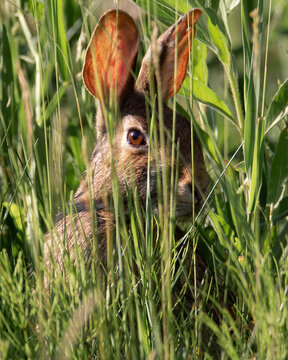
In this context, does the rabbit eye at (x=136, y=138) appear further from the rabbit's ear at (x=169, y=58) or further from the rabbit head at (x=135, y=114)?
the rabbit's ear at (x=169, y=58)

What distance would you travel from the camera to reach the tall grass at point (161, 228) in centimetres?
183

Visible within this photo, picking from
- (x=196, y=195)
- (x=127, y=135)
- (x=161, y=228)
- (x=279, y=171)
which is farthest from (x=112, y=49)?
(x=161, y=228)

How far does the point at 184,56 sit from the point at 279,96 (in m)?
0.52

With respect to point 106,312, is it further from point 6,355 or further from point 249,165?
point 249,165

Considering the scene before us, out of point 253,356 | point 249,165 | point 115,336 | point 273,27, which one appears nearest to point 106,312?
point 115,336

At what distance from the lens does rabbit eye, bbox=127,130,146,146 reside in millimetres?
2797

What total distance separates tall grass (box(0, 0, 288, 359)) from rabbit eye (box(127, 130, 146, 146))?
0.68 feet

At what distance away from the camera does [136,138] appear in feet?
9.21

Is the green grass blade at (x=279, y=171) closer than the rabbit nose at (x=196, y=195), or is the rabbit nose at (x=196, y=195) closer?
the rabbit nose at (x=196, y=195)

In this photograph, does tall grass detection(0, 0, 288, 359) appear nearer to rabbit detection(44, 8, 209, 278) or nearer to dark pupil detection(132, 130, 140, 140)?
rabbit detection(44, 8, 209, 278)

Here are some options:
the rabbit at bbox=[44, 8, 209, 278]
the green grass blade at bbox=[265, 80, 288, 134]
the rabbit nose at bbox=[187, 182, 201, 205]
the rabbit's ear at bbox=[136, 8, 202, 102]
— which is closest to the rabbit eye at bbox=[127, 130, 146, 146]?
the rabbit at bbox=[44, 8, 209, 278]

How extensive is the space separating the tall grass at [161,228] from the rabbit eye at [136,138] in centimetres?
21

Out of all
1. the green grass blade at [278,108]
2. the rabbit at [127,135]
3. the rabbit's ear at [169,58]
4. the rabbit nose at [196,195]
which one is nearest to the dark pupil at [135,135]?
the rabbit at [127,135]

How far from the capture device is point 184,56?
2908 millimetres
